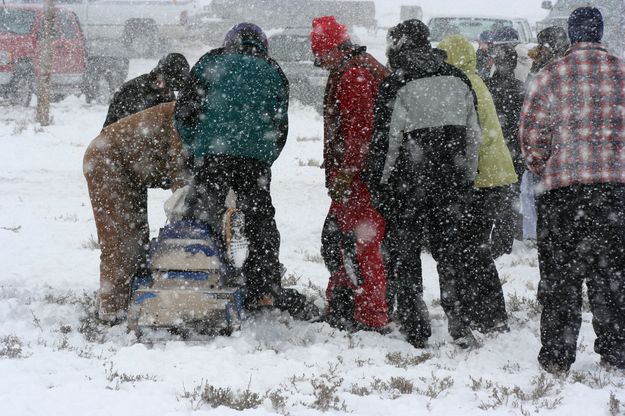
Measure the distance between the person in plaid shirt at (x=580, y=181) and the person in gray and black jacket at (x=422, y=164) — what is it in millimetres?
523

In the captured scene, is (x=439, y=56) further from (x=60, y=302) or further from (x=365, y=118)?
(x=60, y=302)

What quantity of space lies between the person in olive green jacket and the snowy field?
193 mm

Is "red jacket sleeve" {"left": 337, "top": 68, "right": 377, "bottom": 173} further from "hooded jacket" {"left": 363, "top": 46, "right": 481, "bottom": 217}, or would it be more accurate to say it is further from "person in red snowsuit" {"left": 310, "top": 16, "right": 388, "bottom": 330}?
"hooded jacket" {"left": 363, "top": 46, "right": 481, "bottom": 217}

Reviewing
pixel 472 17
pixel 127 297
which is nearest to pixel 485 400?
pixel 127 297

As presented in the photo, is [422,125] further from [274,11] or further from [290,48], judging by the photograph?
[274,11]

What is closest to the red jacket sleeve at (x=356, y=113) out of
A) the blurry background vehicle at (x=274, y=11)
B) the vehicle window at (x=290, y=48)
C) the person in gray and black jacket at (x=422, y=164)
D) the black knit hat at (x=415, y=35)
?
the person in gray and black jacket at (x=422, y=164)

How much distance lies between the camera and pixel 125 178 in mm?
5418

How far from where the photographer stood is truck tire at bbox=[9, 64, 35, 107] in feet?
55.2

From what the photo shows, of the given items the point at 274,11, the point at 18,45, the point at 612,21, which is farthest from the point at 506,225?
the point at 274,11

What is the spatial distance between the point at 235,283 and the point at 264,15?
28.7m

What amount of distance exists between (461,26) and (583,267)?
493 inches

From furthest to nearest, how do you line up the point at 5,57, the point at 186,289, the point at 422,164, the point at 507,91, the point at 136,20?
the point at 136,20, the point at 5,57, the point at 507,91, the point at 422,164, the point at 186,289

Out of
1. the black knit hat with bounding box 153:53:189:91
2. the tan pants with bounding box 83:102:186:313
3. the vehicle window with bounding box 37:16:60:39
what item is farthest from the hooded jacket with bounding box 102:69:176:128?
the vehicle window with bounding box 37:16:60:39

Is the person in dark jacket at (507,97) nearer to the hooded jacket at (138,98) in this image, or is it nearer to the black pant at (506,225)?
the black pant at (506,225)
